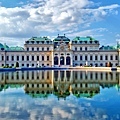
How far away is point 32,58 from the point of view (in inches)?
3327

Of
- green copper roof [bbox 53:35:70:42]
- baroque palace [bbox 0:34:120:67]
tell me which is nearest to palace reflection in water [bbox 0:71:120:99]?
baroque palace [bbox 0:34:120:67]

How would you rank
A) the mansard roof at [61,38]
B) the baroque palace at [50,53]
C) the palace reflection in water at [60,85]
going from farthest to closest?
the mansard roof at [61,38] → the baroque palace at [50,53] → the palace reflection in water at [60,85]

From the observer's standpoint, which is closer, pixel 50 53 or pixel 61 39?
pixel 50 53

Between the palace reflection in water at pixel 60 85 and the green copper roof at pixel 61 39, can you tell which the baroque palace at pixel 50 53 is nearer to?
the green copper roof at pixel 61 39

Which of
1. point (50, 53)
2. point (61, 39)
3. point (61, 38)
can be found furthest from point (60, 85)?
point (61, 38)

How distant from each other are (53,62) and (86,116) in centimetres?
7068

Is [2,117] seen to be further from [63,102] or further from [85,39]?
[85,39]

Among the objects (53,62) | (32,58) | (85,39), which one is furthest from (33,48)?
(85,39)

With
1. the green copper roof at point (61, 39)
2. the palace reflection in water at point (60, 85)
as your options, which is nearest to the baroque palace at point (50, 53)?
the green copper roof at point (61, 39)

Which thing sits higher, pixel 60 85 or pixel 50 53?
pixel 50 53

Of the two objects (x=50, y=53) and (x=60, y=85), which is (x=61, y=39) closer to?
(x=50, y=53)

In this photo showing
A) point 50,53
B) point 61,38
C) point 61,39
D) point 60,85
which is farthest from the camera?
point 61,38

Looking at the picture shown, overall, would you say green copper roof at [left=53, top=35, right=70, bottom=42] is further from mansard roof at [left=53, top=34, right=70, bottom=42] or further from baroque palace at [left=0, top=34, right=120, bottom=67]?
baroque palace at [left=0, top=34, right=120, bottom=67]

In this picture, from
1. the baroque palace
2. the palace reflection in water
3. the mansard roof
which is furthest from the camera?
the mansard roof
